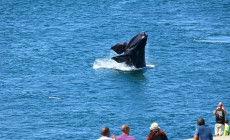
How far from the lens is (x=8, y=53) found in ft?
276

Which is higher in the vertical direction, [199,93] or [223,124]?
[223,124]

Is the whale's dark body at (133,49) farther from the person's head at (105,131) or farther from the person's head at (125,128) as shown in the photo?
the person's head at (105,131)

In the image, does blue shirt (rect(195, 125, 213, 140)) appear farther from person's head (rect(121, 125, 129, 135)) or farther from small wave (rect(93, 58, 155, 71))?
small wave (rect(93, 58, 155, 71))

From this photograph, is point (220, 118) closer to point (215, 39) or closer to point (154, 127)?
point (154, 127)

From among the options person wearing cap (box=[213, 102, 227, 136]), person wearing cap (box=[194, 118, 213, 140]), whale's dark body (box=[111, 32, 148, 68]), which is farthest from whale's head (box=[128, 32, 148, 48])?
person wearing cap (box=[194, 118, 213, 140])

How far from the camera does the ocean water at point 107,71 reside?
5144 cm

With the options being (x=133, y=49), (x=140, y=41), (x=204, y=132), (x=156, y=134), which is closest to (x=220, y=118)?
(x=204, y=132)

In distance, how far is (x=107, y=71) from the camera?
2776 inches

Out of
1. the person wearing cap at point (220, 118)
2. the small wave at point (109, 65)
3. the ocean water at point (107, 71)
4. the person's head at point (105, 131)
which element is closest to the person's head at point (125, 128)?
the person's head at point (105, 131)

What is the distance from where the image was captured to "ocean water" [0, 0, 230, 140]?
51.4 m

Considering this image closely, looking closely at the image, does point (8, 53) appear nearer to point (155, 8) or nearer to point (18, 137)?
point (18, 137)

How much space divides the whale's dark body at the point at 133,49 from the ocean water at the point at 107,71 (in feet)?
5.55

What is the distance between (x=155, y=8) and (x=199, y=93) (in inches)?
2520

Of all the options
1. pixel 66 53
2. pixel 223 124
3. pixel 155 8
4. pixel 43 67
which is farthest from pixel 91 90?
pixel 155 8
